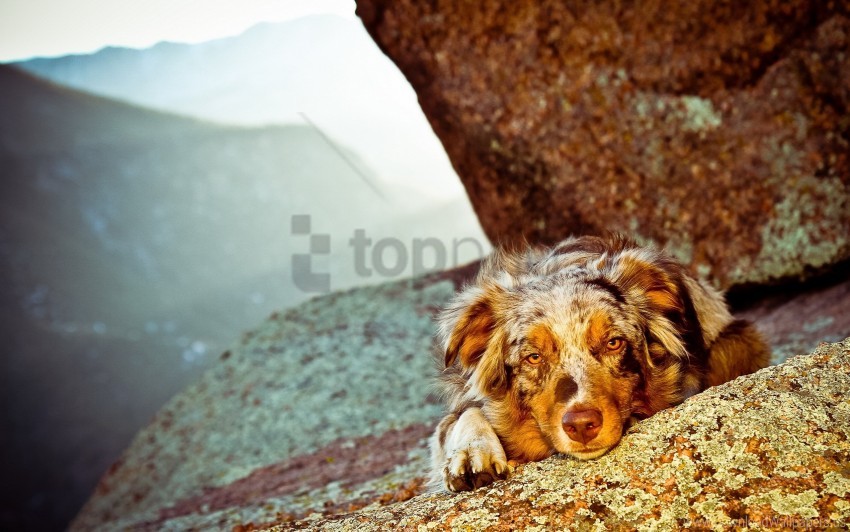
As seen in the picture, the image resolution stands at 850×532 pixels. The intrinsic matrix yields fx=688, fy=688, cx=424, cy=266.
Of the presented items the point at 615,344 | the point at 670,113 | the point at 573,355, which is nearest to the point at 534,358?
the point at 573,355

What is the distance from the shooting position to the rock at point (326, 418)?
15.1ft

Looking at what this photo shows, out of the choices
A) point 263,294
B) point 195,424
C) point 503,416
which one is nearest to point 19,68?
point 263,294

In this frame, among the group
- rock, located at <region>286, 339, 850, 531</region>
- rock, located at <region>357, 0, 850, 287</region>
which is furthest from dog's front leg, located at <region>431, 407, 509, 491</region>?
rock, located at <region>357, 0, 850, 287</region>

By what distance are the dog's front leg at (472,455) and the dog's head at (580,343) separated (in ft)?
0.55

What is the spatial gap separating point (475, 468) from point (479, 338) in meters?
0.81

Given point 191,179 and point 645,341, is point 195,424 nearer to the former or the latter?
point 645,341

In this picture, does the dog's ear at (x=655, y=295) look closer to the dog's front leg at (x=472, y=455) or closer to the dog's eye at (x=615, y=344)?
the dog's eye at (x=615, y=344)

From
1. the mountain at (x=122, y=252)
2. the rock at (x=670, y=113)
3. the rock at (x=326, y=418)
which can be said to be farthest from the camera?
the mountain at (x=122, y=252)

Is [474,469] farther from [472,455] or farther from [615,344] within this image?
[615,344]

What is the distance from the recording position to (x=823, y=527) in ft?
8.15

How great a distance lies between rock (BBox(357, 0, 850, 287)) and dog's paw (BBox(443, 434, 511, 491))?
4.11m

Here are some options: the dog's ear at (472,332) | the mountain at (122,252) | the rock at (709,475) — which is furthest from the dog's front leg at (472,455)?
the mountain at (122,252)

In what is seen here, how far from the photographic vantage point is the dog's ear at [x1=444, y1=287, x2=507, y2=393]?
157 inches

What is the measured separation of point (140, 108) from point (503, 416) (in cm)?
3317
